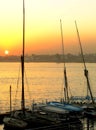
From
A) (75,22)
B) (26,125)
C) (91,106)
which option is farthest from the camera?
(75,22)

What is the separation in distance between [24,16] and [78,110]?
11.7 m

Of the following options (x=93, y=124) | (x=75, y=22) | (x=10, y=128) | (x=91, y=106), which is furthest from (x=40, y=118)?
(x=75, y=22)

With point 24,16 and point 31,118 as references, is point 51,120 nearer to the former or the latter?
point 31,118

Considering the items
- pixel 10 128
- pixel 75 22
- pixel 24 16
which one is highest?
pixel 75 22

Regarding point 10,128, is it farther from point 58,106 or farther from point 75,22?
point 75,22

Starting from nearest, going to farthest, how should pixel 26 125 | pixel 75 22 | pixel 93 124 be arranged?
pixel 26 125 < pixel 93 124 < pixel 75 22

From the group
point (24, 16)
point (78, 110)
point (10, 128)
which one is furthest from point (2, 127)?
point (24, 16)

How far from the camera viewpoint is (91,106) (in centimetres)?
4200

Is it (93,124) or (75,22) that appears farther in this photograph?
(75,22)

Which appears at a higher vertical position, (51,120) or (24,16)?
(24,16)

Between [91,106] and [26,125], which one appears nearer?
[26,125]

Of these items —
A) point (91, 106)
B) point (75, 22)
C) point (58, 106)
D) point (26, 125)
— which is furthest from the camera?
point (75, 22)

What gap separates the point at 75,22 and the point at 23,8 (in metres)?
16.9

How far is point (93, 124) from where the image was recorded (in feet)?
118
